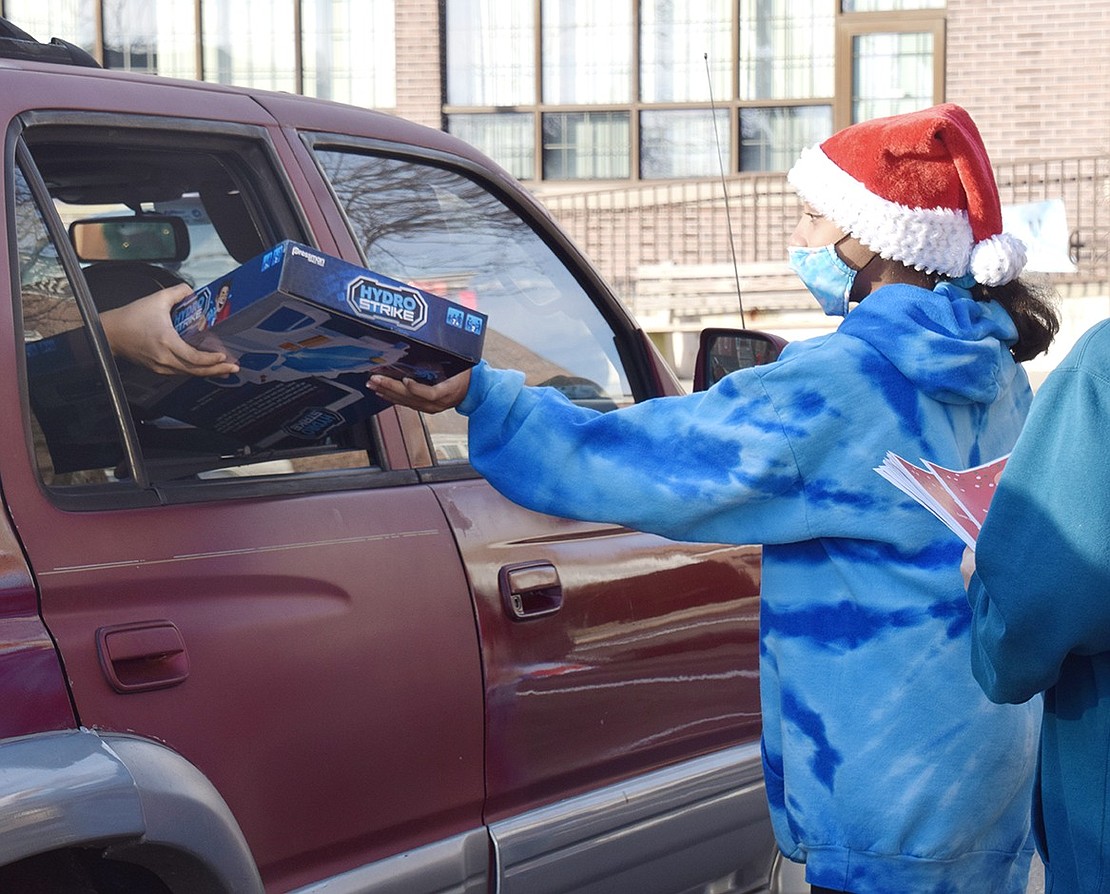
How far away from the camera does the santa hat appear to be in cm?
232

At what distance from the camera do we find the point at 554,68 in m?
17.7

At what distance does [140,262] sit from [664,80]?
15356mm

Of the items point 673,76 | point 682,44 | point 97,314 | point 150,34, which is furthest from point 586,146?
point 97,314

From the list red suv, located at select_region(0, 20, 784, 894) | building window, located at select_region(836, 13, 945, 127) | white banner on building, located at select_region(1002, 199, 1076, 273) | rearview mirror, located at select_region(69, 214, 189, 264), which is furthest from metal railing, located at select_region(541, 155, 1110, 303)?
rearview mirror, located at select_region(69, 214, 189, 264)

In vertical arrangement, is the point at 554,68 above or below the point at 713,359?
above

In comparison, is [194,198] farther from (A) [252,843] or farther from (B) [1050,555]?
(B) [1050,555]

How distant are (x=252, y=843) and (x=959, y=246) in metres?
1.45

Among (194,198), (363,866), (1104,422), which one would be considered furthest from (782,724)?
(194,198)

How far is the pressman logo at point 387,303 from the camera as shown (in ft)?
6.30

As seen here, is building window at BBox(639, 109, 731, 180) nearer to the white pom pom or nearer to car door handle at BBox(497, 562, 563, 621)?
car door handle at BBox(497, 562, 563, 621)

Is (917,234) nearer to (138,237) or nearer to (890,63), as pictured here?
(138,237)

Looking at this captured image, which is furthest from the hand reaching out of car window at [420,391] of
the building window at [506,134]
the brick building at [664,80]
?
the building window at [506,134]

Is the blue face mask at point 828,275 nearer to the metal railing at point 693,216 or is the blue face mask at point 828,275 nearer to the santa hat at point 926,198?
the santa hat at point 926,198

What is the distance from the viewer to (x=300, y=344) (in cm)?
203
